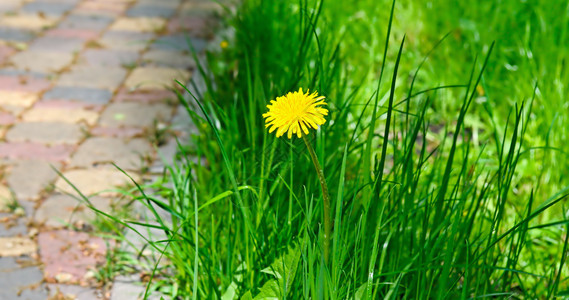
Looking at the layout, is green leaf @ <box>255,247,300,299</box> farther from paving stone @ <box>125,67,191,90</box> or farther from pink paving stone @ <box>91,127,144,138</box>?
paving stone @ <box>125,67,191,90</box>

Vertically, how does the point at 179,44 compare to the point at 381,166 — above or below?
above

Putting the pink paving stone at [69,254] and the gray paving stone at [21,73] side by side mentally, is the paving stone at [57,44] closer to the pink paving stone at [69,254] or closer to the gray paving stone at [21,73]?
the gray paving stone at [21,73]

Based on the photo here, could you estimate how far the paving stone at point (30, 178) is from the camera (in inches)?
101

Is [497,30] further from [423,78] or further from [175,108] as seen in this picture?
[175,108]

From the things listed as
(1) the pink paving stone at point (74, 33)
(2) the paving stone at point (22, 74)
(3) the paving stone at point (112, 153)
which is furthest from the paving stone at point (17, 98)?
(1) the pink paving stone at point (74, 33)

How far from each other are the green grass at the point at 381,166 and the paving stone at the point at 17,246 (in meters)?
0.41

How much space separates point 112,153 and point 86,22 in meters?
1.70

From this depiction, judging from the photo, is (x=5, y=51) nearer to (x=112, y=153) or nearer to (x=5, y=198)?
(x=112, y=153)

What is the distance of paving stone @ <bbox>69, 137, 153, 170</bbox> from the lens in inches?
109

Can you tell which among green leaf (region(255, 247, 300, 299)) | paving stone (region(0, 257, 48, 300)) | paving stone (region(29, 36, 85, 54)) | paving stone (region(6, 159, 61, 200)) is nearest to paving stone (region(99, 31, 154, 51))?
paving stone (region(29, 36, 85, 54))

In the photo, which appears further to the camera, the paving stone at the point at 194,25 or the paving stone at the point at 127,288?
the paving stone at the point at 194,25

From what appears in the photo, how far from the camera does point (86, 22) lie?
4.25 meters

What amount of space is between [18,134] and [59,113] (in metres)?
0.24

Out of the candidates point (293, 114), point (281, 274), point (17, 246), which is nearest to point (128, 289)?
point (17, 246)
